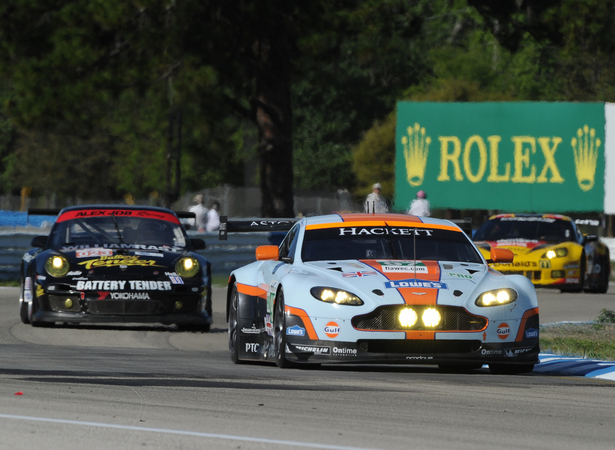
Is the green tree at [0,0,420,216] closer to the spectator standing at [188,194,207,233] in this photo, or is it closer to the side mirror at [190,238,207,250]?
the spectator standing at [188,194,207,233]

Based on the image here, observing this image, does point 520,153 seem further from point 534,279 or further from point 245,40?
point 534,279

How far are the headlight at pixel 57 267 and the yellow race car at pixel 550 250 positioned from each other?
8574mm

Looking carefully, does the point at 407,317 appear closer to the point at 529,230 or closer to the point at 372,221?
the point at 372,221

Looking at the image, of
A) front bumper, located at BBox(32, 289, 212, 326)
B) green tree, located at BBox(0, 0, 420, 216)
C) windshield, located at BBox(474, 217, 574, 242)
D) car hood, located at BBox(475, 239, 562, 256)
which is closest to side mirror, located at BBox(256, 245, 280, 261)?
front bumper, located at BBox(32, 289, 212, 326)

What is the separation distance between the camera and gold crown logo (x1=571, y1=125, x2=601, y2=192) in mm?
35344

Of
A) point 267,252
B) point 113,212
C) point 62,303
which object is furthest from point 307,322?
point 113,212

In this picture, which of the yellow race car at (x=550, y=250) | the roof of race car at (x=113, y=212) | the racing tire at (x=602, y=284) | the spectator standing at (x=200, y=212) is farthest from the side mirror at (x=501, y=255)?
the spectator standing at (x=200, y=212)

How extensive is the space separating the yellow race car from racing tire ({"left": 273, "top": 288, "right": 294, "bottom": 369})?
1110 centimetres

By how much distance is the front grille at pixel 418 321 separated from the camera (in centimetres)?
848

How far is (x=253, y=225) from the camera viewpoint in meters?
11.0

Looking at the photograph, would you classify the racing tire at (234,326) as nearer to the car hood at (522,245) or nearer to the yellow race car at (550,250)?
the yellow race car at (550,250)

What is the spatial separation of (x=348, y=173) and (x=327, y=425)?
2643 inches

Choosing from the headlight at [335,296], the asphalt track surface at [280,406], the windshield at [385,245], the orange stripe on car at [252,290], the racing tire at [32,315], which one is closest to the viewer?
the asphalt track surface at [280,406]

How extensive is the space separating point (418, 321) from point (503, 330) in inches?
25.6
